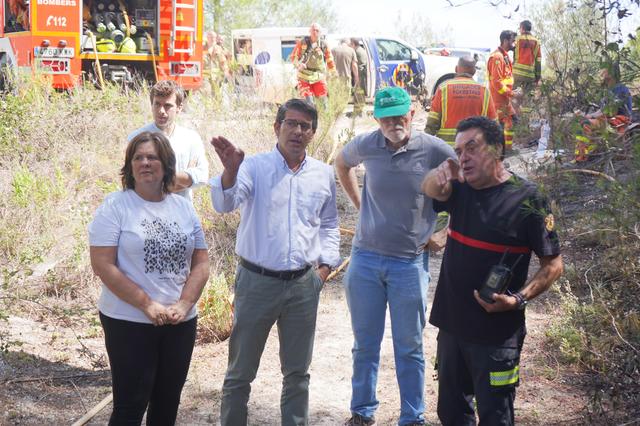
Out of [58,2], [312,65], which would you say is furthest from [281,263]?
[58,2]

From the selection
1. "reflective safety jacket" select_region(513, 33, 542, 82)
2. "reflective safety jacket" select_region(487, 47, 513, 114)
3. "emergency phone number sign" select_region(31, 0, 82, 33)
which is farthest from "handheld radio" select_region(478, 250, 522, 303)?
"emergency phone number sign" select_region(31, 0, 82, 33)

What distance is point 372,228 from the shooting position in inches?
190

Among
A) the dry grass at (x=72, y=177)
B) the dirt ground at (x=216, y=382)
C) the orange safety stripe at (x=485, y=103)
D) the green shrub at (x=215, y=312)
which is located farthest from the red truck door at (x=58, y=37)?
the green shrub at (x=215, y=312)

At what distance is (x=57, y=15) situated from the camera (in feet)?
45.0

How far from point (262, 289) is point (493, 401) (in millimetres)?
1231

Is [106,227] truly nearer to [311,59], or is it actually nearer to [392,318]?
[392,318]

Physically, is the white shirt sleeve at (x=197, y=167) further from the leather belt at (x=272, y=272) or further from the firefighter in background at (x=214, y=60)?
the firefighter in background at (x=214, y=60)

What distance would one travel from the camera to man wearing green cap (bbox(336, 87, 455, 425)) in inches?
188

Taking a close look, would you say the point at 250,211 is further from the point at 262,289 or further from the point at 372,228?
the point at 372,228

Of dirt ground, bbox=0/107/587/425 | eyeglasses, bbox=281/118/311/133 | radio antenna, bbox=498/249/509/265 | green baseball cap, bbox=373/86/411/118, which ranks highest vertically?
green baseball cap, bbox=373/86/411/118

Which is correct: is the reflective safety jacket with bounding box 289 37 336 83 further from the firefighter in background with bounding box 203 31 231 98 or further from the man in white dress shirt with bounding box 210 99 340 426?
the man in white dress shirt with bounding box 210 99 340 426

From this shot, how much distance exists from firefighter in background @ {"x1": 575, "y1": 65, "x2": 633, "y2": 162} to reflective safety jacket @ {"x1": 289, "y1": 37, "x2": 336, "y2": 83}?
33.9 ft

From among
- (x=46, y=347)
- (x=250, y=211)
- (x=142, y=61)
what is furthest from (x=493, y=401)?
(x=142, y=61)

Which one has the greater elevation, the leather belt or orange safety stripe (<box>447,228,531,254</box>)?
orange safety stripe (<box>447,228,531,254</box>)
